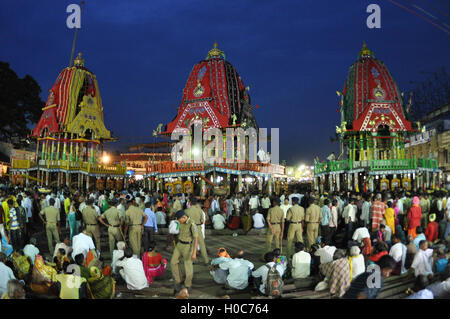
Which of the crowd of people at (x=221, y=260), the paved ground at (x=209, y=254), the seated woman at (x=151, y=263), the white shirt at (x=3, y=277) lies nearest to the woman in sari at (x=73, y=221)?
the crowd of people at (x=221, y=260)

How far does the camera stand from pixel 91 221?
30.2 ft

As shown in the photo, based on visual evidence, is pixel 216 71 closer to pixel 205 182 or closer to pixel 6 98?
pixel 205 182

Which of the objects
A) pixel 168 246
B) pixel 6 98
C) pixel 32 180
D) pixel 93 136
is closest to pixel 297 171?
pixel 93 136

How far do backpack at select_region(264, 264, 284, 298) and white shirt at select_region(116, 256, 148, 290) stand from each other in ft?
7.79

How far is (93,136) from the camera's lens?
123ft

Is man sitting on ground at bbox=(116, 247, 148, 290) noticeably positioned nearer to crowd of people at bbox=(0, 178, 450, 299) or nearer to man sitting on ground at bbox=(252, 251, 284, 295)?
crowd of people at bbox=(0, 178, 450, 299)

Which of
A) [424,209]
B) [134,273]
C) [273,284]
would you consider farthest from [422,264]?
[424,209]

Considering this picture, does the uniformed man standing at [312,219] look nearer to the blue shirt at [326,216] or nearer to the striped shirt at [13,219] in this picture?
the blue shirt at [326,216]

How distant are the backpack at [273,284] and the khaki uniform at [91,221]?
498 cm

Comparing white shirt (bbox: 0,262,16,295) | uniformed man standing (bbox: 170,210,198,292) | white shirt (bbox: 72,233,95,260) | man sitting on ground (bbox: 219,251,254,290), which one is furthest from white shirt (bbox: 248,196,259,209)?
white shirt (bbox: 0,262,16,295)

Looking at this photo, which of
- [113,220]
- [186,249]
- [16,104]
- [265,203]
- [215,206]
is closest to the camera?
[186,249]

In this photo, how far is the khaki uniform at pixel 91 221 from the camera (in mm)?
9133

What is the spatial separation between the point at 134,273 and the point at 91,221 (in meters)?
2.95

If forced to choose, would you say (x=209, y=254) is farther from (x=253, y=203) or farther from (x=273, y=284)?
(x=253, y=203)
